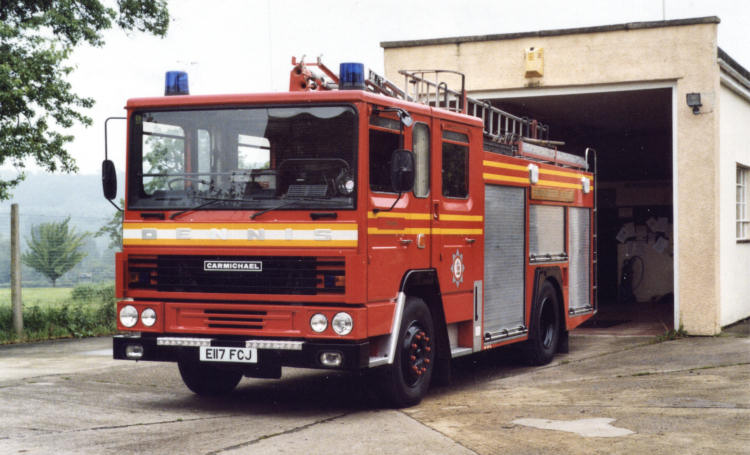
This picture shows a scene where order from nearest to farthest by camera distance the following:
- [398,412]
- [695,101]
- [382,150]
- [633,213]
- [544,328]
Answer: [382,150] < [398,412] < [544,328] < [695,101] < [633,213]

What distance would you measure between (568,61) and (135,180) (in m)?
8.40

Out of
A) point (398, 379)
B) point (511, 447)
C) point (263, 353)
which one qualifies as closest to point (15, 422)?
point (263, 353)

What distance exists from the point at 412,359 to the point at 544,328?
3.94 m

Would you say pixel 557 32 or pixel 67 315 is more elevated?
pixel 557 32

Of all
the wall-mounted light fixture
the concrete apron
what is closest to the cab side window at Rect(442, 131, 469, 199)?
the concrete apron

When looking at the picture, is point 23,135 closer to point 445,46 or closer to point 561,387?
point 445,46

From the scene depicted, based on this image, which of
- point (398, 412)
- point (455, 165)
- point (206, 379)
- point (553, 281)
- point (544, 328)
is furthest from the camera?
point (553, 281)

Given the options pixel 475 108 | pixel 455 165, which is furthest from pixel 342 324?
pixel 475 108

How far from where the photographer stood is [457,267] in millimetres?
9922

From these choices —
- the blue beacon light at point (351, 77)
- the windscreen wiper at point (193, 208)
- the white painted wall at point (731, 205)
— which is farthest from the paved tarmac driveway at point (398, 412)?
the white painted wall at point (731, 205)

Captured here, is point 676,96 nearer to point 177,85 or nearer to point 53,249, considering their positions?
point 177,85

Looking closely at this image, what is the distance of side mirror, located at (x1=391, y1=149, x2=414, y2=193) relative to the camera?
8.33m

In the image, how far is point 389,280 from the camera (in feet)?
28.3

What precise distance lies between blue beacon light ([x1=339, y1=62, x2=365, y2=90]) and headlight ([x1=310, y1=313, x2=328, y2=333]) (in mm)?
1879
